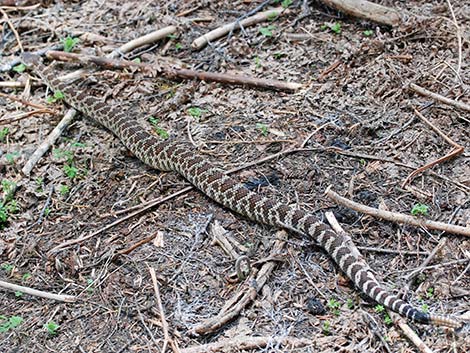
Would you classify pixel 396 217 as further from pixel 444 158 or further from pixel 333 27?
pixel 333 27

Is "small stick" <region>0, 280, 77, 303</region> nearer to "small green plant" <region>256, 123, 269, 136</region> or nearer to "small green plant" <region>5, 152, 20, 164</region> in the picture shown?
"small green plant" <region>5, 152, 20, 164</region>

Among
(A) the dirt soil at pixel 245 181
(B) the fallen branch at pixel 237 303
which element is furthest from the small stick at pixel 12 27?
(B) the fallen branch at pixel 237 303

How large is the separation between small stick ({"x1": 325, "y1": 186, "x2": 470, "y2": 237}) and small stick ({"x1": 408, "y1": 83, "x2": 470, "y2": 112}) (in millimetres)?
1814

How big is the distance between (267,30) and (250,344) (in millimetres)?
5290

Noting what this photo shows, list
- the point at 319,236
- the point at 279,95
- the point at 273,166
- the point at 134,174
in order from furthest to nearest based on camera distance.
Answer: the point at 279,95 → the point at 134,174 → the point at 273,166 → the point at 319,236

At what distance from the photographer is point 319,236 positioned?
249 inches

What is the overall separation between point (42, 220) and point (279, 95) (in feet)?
10.7

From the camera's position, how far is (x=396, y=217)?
250 inches

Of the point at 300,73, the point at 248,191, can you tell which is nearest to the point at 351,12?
the point at 300,73

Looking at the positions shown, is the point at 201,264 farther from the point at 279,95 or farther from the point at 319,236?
the point at 279,95

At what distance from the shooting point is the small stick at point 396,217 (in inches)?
240

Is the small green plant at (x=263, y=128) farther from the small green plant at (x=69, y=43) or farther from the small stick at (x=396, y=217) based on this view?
the small green plant at (x=69, y=43)

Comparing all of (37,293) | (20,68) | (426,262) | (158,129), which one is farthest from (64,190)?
(426,262)

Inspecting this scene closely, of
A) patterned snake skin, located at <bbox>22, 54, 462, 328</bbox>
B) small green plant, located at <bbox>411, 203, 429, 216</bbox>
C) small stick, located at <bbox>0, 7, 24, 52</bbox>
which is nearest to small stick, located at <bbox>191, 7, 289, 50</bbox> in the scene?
patterned snake skin, located at <bbox>22, 54, 462, 328</bbox>
